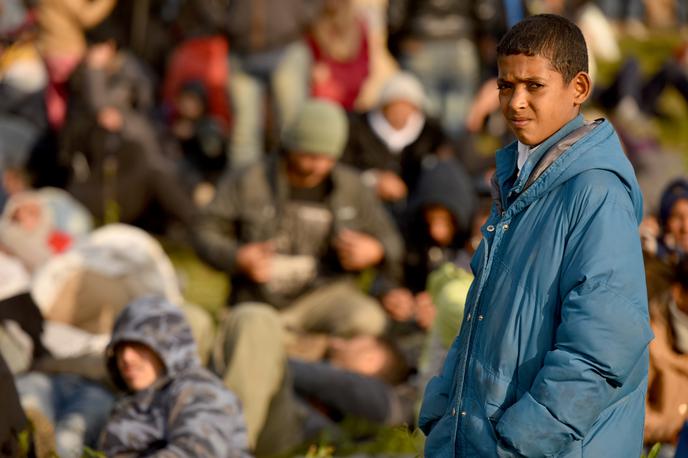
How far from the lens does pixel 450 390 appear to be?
368cm

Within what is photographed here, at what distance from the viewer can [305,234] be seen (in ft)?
27.1

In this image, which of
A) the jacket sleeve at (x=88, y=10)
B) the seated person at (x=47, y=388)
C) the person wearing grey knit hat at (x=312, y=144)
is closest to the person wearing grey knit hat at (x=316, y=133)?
the person wearing grey knit hat at (x=312, y=144)

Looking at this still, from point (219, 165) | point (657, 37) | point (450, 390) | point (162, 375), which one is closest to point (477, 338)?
point (450, 390)

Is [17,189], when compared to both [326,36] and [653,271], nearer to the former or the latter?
[326,36]

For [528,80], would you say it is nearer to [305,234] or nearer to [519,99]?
[519,99]

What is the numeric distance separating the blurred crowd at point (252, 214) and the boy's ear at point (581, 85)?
7.36 feet

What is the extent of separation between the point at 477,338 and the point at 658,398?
2454 millimetres

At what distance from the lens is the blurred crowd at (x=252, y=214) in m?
5.73

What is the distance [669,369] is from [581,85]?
2.54 meters

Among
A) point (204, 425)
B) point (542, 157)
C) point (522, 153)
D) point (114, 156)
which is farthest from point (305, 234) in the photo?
point (542, 157)

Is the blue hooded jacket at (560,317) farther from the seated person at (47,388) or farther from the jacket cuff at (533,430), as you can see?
the seated person at (47,388)

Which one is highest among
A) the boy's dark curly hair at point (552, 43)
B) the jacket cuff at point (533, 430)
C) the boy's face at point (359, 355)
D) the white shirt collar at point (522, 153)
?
the boy's dark curly hair at point (552, 43)

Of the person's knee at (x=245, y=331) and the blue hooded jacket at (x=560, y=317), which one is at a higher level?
the blue hooded jacket at (x=560, y=317)

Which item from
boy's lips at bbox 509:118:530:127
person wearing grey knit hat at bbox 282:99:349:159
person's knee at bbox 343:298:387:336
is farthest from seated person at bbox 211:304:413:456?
boy's lips at bbox 509:118:530:127
